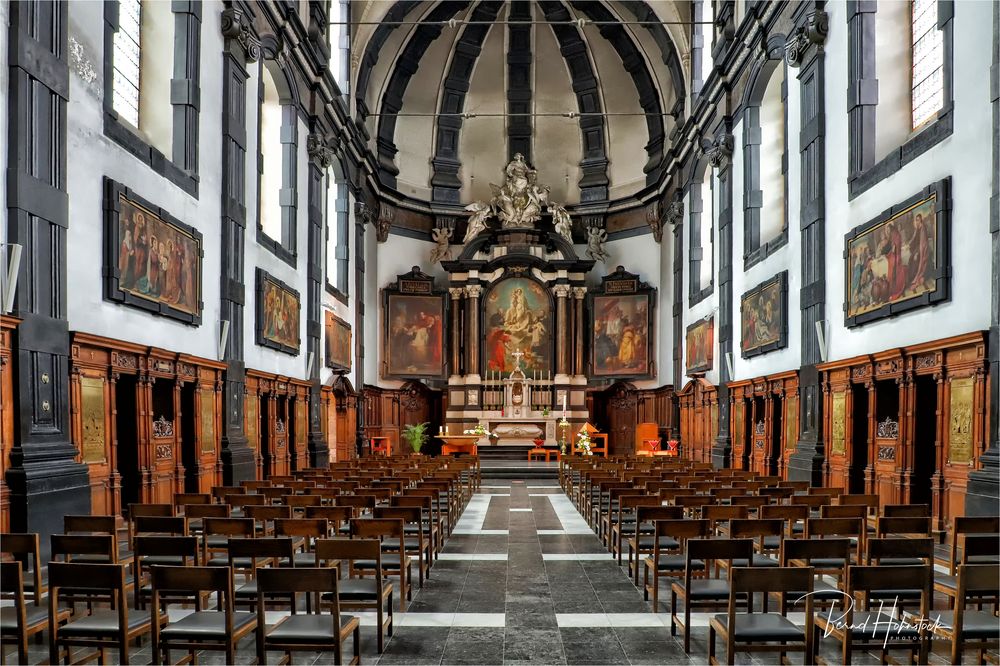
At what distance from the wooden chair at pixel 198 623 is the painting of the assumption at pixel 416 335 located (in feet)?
88.1

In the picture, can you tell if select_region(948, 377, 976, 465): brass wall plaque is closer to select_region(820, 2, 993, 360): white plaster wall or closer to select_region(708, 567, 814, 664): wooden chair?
select_region(820, 2, 993, 360): white plaster wall

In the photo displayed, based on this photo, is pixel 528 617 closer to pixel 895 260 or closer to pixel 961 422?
pixel 961 422

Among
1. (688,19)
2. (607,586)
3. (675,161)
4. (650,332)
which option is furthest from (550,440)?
(607,586)

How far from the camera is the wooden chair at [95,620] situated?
16.2 feet

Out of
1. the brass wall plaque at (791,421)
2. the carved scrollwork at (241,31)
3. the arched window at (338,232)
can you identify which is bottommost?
the brass wall plaque at (791,421)

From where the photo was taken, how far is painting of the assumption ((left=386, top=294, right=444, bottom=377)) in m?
32.2

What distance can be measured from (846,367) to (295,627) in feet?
41.8

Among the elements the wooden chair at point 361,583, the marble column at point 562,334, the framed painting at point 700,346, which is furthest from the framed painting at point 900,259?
the marble column at point 562,334

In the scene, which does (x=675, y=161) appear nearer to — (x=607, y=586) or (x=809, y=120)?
(x=809, y=120)

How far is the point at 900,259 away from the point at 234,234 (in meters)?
12.6

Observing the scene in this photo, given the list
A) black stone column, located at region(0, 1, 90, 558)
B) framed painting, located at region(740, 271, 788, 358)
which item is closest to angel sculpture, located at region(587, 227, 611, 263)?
framed painting, located at region(740, 271, 788, 358)

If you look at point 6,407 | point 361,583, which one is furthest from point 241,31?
point 361,583

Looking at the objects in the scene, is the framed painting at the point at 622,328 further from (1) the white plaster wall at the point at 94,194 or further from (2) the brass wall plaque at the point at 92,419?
(2) the brass wall plaque at the point at 92,419

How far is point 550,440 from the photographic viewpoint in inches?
1192
